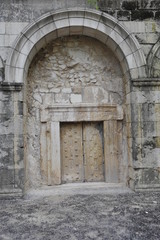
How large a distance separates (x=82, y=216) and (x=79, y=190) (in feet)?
4.10

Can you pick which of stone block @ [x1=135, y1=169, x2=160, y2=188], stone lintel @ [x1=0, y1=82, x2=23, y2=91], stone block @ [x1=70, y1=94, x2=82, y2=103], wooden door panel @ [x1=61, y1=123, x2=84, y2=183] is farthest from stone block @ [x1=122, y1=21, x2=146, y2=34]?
stone block @ [x1=135, y1=169, x2=160, y2=188]

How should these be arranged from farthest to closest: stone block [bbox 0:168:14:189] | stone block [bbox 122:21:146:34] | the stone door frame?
the stone door frame → stone block [bbox 122:21:146:34] → stone block [bbox 0:168:14:189]

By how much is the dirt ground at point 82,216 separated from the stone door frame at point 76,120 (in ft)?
2.02

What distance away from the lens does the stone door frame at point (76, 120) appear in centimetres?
436

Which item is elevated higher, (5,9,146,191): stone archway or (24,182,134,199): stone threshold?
(5,9,146,191): stone archway

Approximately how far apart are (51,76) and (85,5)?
4.95ft

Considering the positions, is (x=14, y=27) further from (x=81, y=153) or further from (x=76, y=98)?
(x=81, y=153)

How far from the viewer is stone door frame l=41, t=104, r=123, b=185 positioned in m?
4.36

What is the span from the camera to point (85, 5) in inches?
158

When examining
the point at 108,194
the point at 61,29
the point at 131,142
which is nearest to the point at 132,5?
the point at 61,29

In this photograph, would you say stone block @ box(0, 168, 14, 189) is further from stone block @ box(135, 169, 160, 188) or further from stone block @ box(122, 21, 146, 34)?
stone block @ box(122, 21, 146, 34)

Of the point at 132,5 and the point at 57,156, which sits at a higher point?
the point at 132,5

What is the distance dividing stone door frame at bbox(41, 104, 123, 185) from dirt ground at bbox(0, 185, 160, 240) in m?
0.62

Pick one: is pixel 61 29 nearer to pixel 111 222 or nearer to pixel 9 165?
pixel 9 165
